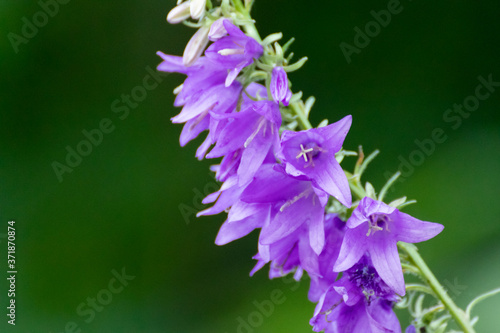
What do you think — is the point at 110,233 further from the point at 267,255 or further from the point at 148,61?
the point at 267,255

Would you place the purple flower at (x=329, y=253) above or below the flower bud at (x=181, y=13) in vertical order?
below

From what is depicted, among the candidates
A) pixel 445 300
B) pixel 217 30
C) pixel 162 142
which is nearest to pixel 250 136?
pixel 217 30

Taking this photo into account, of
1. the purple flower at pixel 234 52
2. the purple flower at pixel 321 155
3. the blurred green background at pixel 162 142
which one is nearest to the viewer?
the purple flower at pixel 321 155

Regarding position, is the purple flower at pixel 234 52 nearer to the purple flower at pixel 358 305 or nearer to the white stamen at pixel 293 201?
the white stamen at pixel 293 201

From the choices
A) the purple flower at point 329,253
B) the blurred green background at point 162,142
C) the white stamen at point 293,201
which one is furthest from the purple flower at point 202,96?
the blurred green background at point 162,142

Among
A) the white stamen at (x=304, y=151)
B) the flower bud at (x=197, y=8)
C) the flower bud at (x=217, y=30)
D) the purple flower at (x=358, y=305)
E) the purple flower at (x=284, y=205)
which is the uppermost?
the flower bud at (x=197, y=8)

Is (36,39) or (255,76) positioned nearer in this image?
(255,76)

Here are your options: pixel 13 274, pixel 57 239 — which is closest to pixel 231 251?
pixel 57 239
